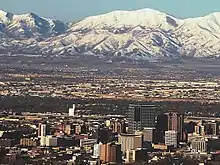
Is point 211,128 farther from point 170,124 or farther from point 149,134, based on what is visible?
point 149,134

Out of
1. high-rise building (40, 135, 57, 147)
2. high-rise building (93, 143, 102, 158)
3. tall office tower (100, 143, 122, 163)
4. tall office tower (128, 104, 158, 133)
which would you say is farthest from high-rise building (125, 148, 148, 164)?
tall office tower (128, 104, 158, 133)

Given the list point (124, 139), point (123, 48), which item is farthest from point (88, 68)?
point (124, 139)

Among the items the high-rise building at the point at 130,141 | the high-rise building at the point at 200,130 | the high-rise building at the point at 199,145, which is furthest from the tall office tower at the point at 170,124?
the high-rise building at the point at 130,141

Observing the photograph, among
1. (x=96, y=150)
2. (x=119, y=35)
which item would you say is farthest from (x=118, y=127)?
(x=119, y=35)

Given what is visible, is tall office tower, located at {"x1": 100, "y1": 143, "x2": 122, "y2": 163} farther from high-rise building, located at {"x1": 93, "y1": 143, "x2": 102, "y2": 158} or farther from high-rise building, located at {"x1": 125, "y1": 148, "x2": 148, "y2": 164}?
high-rise building, located at {"x1": 125, "y1": 148, "x2": 148, "y2": 164}

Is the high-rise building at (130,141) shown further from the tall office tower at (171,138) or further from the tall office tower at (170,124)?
the tall office tower at (170,124)

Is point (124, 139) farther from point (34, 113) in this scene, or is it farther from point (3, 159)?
point (34, 113)
